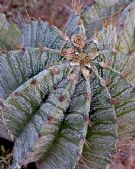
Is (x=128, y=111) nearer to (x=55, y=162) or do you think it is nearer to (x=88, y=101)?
(x=88, y=101)

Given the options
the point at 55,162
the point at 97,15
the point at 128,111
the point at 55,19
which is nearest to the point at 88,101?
the point at 128,111

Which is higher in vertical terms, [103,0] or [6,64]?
[103,0]

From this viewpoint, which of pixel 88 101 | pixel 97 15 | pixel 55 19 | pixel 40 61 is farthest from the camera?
pixel 55 19

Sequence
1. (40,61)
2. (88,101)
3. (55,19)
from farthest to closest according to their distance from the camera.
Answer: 1. (55,19)
2. (40,61)
3. (88,101)

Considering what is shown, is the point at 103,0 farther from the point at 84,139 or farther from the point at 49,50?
the point at 84,139

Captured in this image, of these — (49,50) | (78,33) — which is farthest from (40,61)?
(78,33)

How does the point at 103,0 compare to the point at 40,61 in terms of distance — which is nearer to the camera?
the point at 40,61

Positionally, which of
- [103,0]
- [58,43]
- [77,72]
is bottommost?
[77,72]
